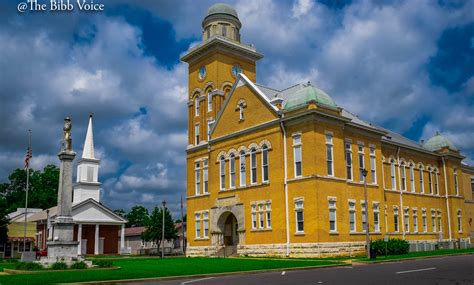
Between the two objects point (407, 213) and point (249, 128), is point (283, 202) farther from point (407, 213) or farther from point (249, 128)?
point (407, 213)

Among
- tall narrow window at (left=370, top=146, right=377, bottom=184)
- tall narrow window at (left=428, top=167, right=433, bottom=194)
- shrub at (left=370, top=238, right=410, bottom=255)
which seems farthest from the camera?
tall narrow window at (left=428, top=167, right=433, bottom=194)

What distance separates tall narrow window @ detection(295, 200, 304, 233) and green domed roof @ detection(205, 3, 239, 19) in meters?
26.0

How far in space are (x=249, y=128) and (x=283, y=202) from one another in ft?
25.5

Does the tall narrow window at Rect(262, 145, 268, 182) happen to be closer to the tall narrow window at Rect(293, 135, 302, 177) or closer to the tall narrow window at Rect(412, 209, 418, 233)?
the tall narrow window at Rect(293, 135, 302, 177)

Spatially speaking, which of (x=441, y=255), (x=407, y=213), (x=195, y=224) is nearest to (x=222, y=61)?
(x=195, y=224)

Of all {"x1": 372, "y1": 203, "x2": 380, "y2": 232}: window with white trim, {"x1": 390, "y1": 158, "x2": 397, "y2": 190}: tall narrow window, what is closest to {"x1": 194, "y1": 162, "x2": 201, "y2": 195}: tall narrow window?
{"x1": 372, "y1": 203, "x2": 380, "y2": 232}: window with white trim

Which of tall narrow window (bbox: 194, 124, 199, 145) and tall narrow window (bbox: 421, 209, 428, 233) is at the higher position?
tall narrow window (bbox: 194, 124, 199, 145)

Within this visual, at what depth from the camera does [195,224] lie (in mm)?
50438

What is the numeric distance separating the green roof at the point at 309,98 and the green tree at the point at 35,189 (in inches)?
2866

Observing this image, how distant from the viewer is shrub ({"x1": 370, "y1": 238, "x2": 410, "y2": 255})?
39.2 m

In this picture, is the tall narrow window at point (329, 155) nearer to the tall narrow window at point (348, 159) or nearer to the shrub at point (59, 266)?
the tall narrow window at point (348, 159)

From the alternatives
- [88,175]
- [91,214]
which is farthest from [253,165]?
[88,175]

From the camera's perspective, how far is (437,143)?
191 ft

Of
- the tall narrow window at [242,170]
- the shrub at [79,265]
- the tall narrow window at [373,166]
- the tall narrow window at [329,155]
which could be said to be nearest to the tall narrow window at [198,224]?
the tall narrow window at [242,170]
